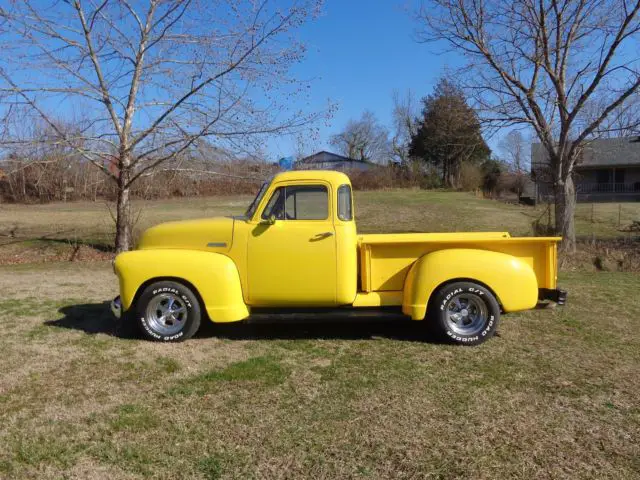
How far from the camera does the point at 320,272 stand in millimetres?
5566

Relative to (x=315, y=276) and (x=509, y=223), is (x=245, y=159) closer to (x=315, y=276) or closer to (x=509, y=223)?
(x=315, y=276)

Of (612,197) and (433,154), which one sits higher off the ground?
(433,154)

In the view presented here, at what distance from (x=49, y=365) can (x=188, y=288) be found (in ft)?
4.93

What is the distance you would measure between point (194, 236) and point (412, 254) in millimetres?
2428

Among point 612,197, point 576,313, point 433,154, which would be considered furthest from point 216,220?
point 433,154

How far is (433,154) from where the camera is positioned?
4712 centimetres

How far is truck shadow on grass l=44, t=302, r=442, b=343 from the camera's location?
18.9 feet

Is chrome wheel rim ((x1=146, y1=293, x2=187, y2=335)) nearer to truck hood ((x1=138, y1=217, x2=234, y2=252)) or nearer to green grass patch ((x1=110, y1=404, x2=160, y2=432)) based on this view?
truck hood ((x1=138, y1=217, x2=234, y2=252))

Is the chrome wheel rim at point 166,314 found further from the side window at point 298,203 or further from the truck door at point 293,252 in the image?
the side window at point 298,203

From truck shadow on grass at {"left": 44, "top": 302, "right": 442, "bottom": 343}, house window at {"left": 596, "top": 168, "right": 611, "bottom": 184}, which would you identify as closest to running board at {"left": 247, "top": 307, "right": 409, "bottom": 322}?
truck shadow on grass at {"left": 44, "top": 302, "right": 442, "bottom": 343}

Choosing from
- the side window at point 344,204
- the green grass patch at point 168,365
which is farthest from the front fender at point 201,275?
the side window at point 344,204

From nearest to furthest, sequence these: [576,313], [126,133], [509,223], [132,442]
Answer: [132,442]
[576,313]
[126,133]
[509,223]

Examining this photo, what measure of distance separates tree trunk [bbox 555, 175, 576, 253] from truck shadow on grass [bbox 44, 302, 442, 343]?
7.03 m

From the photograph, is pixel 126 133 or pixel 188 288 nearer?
pixel 188 288
